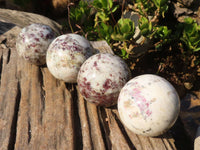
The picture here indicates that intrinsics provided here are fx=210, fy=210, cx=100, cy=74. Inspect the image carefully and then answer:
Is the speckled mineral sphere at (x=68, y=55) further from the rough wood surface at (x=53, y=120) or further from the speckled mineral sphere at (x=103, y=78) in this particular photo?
the rough wood surface at (x=53, y=120)

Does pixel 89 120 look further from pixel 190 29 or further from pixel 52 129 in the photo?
pixel 190 29

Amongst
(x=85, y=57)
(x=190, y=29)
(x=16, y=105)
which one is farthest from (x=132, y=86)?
(x=190, y=29)

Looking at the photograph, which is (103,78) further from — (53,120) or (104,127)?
(53,120)

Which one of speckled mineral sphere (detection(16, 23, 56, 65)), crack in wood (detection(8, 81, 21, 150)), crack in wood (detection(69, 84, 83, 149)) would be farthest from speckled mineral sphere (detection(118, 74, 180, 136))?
speckled mineral sphere (detection(16, 23, 56, 65))

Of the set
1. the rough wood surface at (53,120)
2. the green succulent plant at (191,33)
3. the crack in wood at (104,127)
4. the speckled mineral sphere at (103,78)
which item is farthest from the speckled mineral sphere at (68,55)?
the green succulent plant at (191,33)

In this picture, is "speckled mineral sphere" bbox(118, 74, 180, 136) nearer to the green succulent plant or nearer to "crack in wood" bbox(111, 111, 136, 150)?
"crack in wood" bbox(111, 111, 136, 150)

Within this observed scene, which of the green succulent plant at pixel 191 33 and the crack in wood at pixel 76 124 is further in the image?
the green succulent plant at pixel 191 33

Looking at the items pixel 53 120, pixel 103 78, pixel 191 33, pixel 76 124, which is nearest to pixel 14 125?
pixel 53 120
